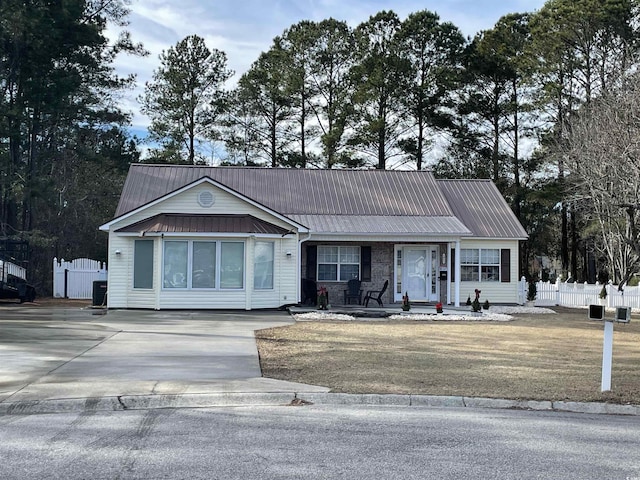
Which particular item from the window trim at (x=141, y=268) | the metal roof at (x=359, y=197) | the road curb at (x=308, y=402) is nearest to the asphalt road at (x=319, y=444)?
the road curb at (x=308, y=402)

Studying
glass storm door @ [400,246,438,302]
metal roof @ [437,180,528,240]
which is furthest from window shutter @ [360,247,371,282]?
metal roof @ [437,180,528,240]

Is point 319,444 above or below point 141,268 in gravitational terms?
below

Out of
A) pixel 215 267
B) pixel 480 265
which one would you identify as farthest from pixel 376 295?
pixel 215 267

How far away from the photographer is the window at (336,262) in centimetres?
2469

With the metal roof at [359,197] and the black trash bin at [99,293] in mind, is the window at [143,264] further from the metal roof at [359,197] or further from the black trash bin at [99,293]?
the metal roof at [359,197]

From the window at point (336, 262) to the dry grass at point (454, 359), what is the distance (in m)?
6.41

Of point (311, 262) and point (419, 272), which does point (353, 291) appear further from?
point (419, 272)

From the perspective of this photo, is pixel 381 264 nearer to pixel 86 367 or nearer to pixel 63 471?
pixel 86 367

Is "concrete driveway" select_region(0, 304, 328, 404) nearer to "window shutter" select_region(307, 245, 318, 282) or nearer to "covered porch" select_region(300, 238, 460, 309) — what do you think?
"window shutter" select_region(307, 245, 318, 282)

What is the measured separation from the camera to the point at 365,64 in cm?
4022

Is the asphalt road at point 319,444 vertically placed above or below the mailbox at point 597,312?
below

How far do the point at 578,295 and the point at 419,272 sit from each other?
321 inches

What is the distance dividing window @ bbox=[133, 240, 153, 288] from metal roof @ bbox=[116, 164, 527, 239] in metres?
3.44

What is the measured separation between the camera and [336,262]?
24719 millimetres
